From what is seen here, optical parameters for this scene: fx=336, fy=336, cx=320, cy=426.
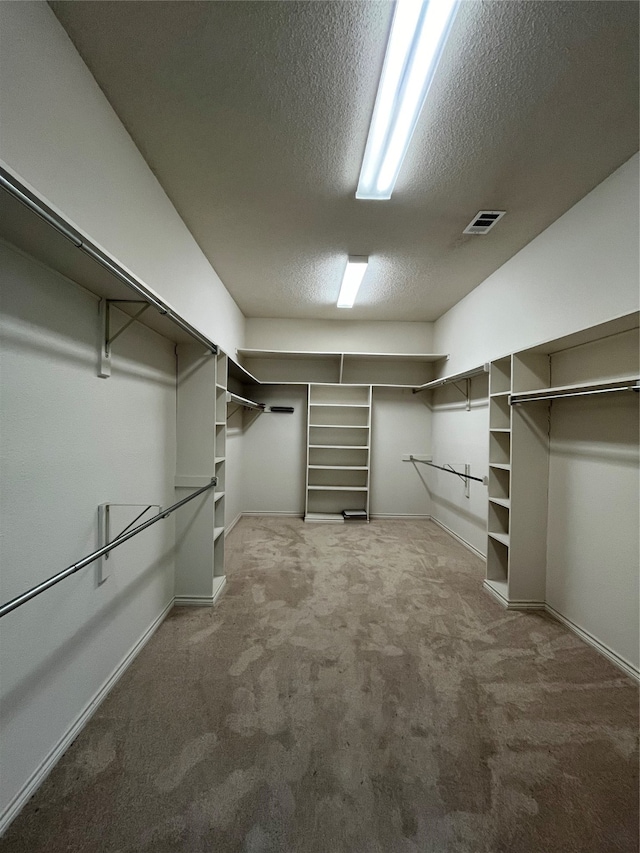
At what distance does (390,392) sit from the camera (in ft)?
16.4

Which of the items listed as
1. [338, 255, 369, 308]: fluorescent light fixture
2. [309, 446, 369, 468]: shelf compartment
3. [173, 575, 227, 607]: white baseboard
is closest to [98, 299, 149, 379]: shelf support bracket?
[173, 575, 227, 607]: white baseboard

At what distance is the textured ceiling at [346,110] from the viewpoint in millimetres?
1198

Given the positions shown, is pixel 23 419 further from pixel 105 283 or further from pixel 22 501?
pixel 105 283

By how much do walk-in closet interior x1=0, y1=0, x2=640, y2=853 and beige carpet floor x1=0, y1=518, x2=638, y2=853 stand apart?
0.09 ft

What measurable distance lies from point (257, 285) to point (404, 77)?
251cm

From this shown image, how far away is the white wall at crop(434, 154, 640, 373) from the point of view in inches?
71.0

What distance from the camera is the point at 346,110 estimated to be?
5.02ft

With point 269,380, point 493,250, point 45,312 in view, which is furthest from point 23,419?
point 269,380

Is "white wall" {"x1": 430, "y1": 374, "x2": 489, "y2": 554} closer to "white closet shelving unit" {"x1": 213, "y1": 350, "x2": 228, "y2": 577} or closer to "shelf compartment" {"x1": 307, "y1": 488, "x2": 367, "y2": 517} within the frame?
"shelf compartment" {"x1": 307, "y1": 488, "x2": 367, "y2": 517}

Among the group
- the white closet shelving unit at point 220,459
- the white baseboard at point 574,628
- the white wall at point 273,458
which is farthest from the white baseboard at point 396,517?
the white closet shelving unit at point 220,459

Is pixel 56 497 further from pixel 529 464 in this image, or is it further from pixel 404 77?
pixel 529 464

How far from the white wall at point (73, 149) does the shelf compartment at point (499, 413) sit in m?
2.59

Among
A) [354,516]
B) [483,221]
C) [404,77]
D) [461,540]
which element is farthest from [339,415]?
[404,77]

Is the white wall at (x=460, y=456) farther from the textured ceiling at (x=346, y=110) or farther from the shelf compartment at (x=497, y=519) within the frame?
the textured ceiling at (x=346, y=110)
